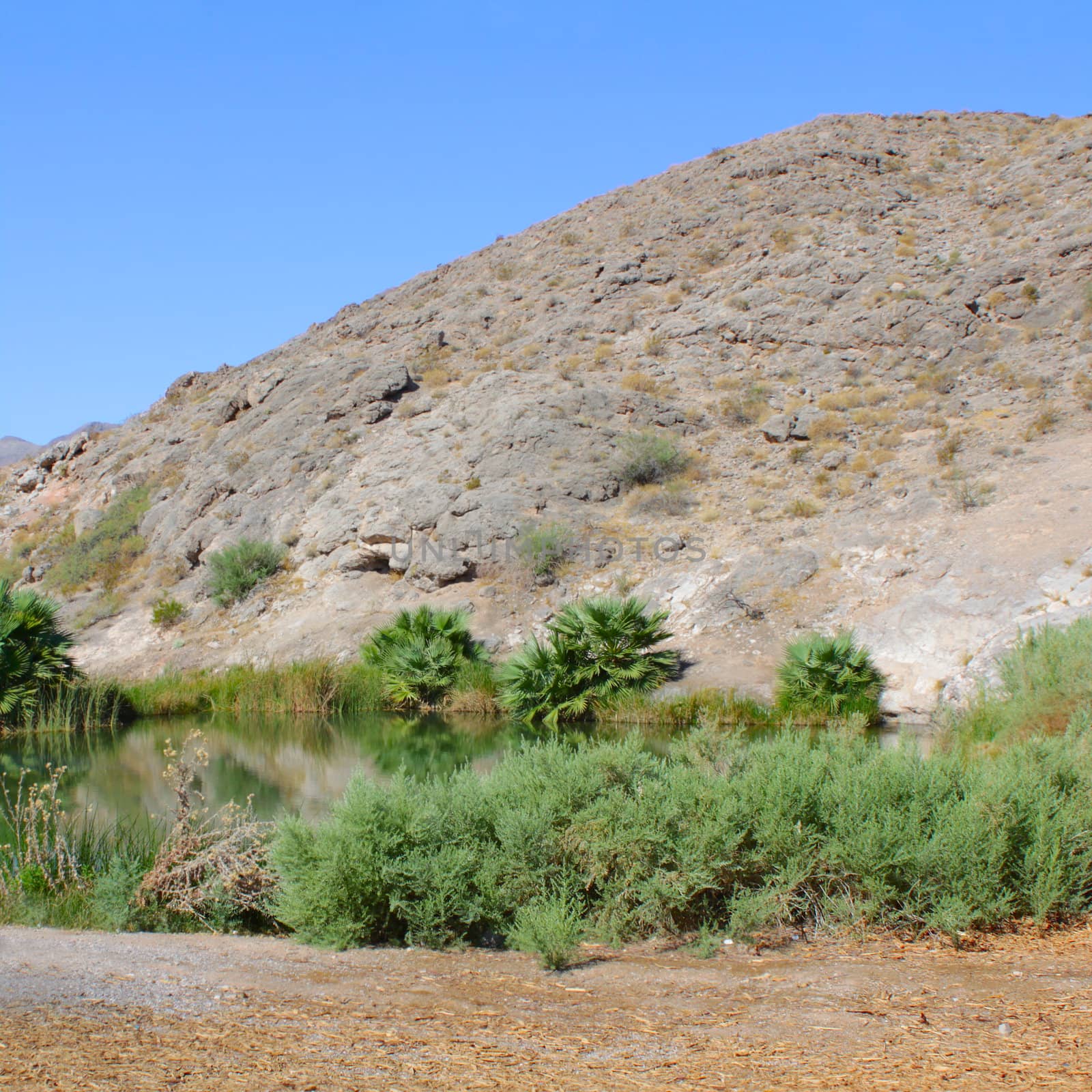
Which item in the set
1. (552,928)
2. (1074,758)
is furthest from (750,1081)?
(1074,758)

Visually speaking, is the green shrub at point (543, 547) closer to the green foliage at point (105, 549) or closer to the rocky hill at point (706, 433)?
the rocky hill at point (706, 433)

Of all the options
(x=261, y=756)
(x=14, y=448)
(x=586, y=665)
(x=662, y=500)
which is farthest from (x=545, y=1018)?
(x=14, y=448)

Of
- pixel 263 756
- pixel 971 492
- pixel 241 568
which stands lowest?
pixel 263 756

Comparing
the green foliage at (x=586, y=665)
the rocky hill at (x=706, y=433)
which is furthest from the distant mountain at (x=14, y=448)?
the green foliage at (x=586, y=665)

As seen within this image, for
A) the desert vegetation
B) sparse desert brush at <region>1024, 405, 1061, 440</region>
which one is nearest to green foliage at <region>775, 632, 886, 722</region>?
sparse desert brush at <region>1024, 405, 1061, 440</region>

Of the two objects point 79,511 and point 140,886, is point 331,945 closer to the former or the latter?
point 140,886

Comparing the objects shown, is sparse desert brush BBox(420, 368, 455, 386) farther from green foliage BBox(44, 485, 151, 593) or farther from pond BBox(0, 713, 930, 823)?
pond BBox(0, 713, 930, 823)

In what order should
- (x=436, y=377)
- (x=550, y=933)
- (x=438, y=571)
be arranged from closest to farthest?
(x=550, y=933) < (x=438, y=571) < (x=436, y=377)

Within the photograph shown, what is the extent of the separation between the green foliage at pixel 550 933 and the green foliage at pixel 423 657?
52.0 feet

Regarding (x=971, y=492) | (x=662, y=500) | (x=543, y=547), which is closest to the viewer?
(x=971, y=492)

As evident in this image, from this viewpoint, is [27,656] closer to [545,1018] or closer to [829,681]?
[829,681]

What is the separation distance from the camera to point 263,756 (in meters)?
16.7

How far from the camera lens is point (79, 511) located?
38.5 meters

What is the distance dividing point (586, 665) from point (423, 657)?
378cm
